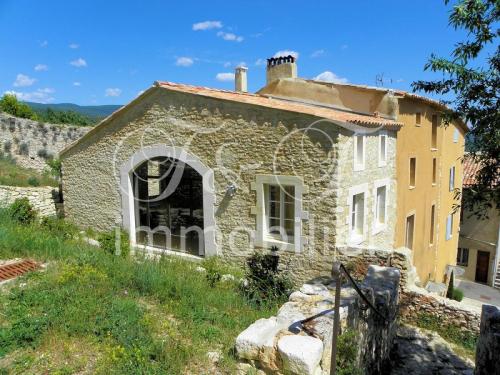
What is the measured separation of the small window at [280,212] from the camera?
8.75 metres

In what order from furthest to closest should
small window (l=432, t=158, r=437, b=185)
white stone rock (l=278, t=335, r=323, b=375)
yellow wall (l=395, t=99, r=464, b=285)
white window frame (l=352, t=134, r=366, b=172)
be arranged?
small window (l=432, t=158, r=437, b=185)
yellow wall (l=395, t=99, r=464, b=285)
white window frame (l=352, t=134, r=366, b=172)
white stone rock (l=278, t=335, r=323, b=375)

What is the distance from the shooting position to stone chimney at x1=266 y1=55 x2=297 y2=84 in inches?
510

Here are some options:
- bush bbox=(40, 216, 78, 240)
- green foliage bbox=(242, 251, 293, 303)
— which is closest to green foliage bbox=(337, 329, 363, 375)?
green foliage bbox=(242, 251, 293, 303)

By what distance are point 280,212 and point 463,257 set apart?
17.8 meters

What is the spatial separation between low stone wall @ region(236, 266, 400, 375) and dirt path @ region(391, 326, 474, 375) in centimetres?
31

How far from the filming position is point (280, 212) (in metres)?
8.83

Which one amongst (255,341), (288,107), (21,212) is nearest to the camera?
(255,341)

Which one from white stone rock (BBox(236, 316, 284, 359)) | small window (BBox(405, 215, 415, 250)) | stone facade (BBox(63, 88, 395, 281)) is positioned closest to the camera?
white stone rock (BBox(236, 316, 284, 359))

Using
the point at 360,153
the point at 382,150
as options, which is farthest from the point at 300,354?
the point at 382,150

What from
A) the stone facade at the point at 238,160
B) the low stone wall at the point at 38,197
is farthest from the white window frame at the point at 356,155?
the low stone wall at the point at 38,197

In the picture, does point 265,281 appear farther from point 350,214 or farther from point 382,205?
point 382,205

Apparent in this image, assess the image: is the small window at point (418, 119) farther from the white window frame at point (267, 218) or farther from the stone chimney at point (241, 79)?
the white window frame at point (267, 218)

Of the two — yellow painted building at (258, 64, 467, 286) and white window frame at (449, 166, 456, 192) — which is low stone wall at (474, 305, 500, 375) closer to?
yellow painted building at (258, 64, 467, 286)

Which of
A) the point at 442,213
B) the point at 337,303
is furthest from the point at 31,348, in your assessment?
the point at 442,213
